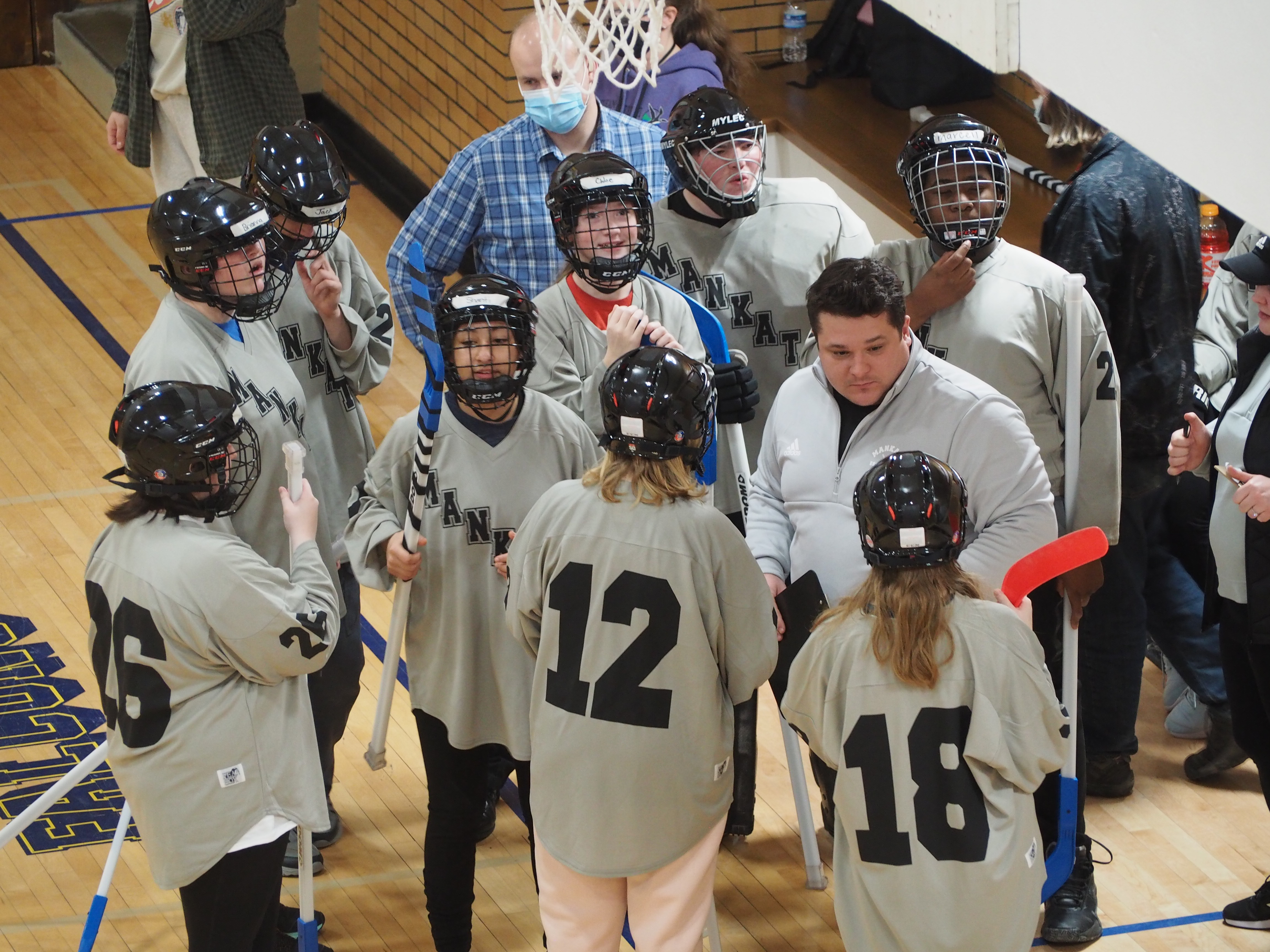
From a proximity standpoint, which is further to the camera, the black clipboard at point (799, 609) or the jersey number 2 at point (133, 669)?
the black clipboard at point (799, 609)

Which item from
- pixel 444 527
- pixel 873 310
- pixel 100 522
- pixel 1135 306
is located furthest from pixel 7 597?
pixel 1135 306

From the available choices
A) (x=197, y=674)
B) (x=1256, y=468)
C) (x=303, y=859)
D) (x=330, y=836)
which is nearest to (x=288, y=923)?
(x=330, y=836)

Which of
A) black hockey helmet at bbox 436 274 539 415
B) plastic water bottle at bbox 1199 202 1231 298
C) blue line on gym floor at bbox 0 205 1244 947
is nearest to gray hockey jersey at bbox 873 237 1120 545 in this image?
black hockey helmet at bbox 436 274 539 415

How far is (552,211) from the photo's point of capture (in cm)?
370

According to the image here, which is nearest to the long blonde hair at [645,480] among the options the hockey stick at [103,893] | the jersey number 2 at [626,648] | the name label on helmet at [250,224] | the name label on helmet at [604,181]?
the jersey number 2 at [626,648]

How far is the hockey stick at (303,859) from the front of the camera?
334cm

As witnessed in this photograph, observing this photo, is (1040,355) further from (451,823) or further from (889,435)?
(451,823)

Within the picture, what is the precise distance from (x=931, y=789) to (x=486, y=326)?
1368 millimetres

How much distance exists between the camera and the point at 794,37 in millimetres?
8648

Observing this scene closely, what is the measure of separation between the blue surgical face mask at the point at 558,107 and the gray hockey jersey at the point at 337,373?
2.44ft

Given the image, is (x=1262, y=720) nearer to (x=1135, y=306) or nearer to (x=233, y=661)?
(x=1135, y=306)

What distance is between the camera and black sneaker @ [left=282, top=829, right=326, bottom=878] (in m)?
4.21

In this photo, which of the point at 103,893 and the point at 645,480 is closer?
the point at 645,480

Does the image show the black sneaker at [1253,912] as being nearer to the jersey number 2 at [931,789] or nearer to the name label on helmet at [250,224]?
the jersey number 2 at [931,789]
